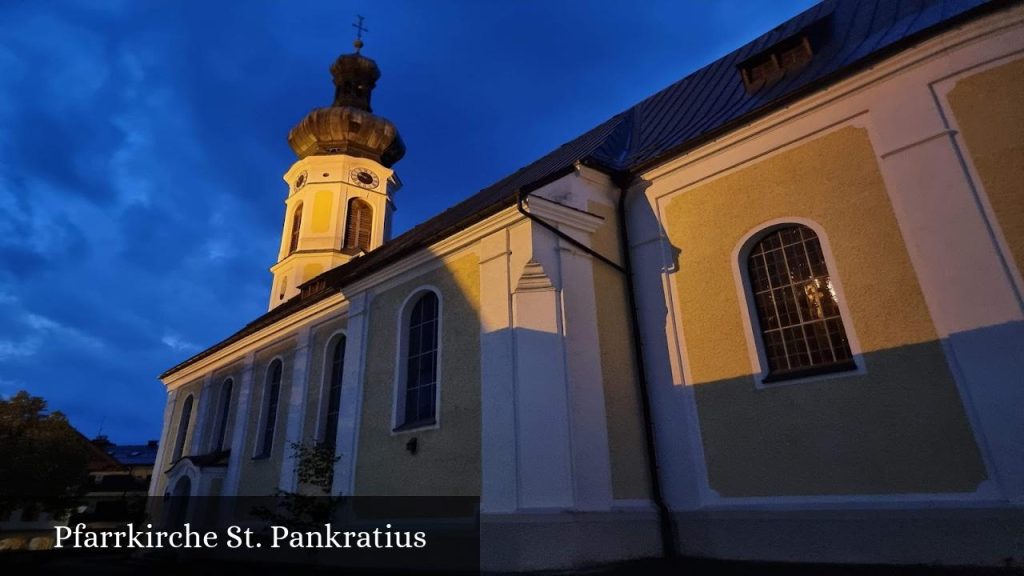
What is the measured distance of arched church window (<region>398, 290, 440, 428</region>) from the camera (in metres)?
9.73

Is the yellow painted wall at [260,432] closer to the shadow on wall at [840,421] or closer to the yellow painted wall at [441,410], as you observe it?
the yellow painted wall at [441,410]

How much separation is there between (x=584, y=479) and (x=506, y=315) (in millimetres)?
2403

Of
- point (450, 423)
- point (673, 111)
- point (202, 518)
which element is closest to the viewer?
point (450, 423)

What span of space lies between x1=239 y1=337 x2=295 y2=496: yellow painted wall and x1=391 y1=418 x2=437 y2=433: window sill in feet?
16.1

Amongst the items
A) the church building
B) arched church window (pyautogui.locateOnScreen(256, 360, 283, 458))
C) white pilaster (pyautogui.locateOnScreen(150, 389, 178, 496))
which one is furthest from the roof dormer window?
white pilaster (pyautogui.locateOnScreen(150, 389, 178, 496))

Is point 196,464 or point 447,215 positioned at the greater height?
point 447,215

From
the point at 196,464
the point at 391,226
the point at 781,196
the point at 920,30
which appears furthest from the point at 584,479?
the point at 391,226

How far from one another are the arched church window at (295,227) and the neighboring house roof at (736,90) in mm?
8915

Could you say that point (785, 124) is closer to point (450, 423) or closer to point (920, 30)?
point (920, 30)

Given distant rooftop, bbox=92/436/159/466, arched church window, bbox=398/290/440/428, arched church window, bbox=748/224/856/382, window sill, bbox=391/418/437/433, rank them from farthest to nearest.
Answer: distant rooftop, bbox=92/436/159/466, arched church window, bbox=398/290/440/428, window sill, bbox=391/418/437/433, arched church window, bbox=748/224/856/382

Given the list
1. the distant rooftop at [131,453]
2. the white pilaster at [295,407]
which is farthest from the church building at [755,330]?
the distant rooftop at [131,453]

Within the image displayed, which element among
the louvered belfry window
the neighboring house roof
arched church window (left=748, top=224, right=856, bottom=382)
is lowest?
arched church window (left=748, top=224, right=856, bottom=382)

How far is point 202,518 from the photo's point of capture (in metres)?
15.1

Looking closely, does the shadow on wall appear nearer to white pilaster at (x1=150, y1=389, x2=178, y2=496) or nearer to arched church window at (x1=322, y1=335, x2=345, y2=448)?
arched church window at (x1=322, y1=335, x2=345, y2=448)
